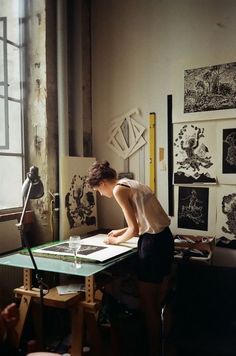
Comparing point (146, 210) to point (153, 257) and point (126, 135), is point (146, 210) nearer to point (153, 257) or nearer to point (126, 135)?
point (153, 257)

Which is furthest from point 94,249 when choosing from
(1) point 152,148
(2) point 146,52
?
(2) point 146,52

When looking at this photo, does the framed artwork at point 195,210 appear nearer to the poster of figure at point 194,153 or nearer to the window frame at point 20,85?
the poster of figure at point 194,153

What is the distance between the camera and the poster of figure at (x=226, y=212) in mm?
2627

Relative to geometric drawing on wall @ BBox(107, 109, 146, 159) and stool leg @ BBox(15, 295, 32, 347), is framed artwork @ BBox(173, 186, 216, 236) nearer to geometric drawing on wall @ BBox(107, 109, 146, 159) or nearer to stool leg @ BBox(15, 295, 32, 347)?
geometric drawing on wall @ BBox(107, 109, 146, 159)

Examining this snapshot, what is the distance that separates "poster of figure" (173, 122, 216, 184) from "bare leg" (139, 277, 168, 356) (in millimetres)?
920

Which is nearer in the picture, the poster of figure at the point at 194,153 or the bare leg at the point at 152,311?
the bare leg at the point at 152,311

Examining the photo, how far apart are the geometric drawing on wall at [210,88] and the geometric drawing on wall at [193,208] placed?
64 centimetres

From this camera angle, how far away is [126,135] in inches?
119

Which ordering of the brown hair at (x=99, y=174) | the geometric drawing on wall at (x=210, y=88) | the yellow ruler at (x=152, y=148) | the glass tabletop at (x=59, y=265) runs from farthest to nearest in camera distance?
the yellow ruler at (x=152, y=148)
the geometric drawing on wall at (x=210, y=88)
the brown hair at (x=99, y=174)
the glass tabletop at (x=59, y=265)

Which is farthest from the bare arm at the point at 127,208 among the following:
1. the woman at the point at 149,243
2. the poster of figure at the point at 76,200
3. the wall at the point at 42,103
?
the wall at the point at 42,103

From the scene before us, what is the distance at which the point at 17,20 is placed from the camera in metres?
2.78

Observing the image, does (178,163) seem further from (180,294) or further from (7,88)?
(7,88)

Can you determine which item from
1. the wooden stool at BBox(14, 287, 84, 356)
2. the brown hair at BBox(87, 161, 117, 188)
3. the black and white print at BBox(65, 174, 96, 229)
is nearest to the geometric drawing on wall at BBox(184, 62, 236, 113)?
the brown hair at BBox(87, 161, 117, 188)

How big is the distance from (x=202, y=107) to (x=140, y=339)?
5.82 feet
